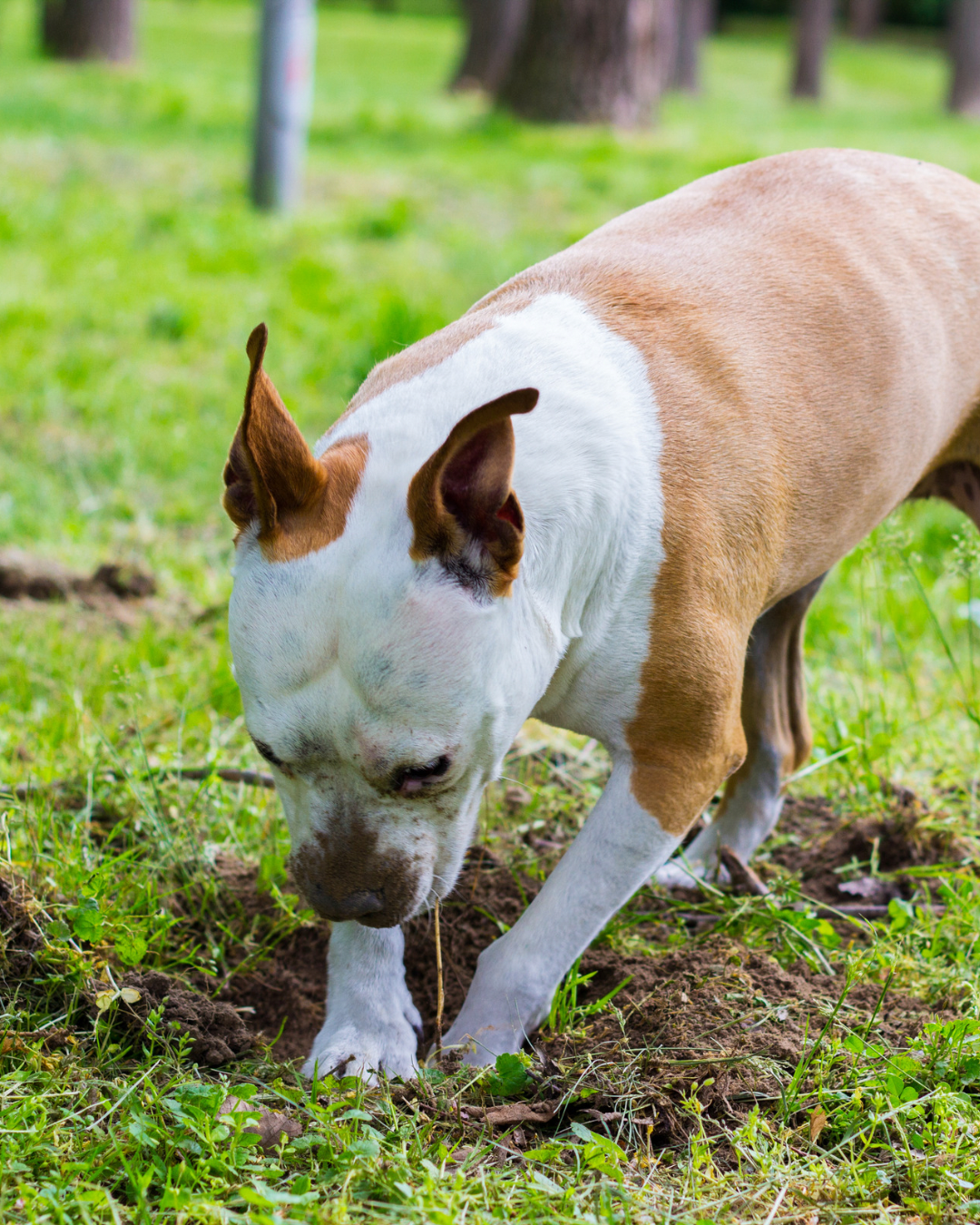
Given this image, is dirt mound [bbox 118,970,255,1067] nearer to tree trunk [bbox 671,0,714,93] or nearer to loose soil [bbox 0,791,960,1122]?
loose soil [bbox 0,791,960,1122]

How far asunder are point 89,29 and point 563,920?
1839 cm

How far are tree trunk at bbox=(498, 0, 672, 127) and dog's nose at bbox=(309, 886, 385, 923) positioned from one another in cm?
1090

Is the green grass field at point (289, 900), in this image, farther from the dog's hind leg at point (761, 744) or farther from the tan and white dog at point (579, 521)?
the tan and white dog at point (579, 521)

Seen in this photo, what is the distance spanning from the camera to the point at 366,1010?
2.53m

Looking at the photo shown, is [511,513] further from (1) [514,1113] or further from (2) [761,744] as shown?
(2) [761,744]

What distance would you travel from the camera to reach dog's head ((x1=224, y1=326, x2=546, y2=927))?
198 centimetres

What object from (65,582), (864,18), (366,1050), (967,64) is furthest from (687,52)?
(366,1050)

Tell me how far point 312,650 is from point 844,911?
1.62m

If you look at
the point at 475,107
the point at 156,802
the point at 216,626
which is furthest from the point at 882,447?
the point at 475,107

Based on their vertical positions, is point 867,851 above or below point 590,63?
below

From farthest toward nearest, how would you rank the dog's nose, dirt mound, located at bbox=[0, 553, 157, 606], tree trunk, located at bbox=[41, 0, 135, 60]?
tree trunk, located at bbox=[41, 0, 135, 60], dirt mound, located at bbox=[0, 553, 157, 606], the dog's nose

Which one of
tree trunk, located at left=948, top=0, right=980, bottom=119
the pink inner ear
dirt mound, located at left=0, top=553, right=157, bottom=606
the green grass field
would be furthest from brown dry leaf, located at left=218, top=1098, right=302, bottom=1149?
tree trunk, located at left=948, top=0, right=980, bottom=119

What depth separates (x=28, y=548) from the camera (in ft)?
15.0

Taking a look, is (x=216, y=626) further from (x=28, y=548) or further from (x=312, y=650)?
(x=312, y=650)
